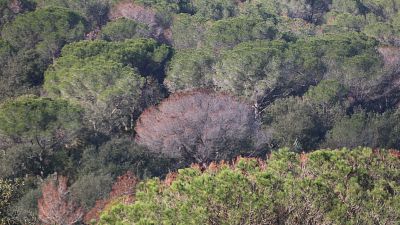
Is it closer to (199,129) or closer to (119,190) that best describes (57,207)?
(119,190)

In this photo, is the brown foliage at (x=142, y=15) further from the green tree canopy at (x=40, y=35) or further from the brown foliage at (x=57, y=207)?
the brown foliage at (x=57, y=207)

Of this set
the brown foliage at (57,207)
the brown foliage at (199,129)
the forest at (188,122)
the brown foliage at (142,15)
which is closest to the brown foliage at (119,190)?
the forest at (188,122)

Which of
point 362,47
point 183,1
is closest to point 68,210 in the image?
point 362,47

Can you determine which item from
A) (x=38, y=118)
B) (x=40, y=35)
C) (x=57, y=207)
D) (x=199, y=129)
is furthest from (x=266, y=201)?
(x=40, y=35)

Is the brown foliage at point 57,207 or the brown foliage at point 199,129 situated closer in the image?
the brown foliage at point 57,207

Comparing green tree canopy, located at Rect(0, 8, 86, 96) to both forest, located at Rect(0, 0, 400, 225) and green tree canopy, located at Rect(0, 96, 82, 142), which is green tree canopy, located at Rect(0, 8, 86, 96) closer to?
forest, located at Rect(0, 0, 400, 225)

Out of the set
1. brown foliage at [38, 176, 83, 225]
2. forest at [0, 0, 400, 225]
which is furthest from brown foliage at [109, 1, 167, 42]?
brown foliage at [38, 176, 83, 225]

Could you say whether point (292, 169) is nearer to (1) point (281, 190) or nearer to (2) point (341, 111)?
(1) point (281, 190)
